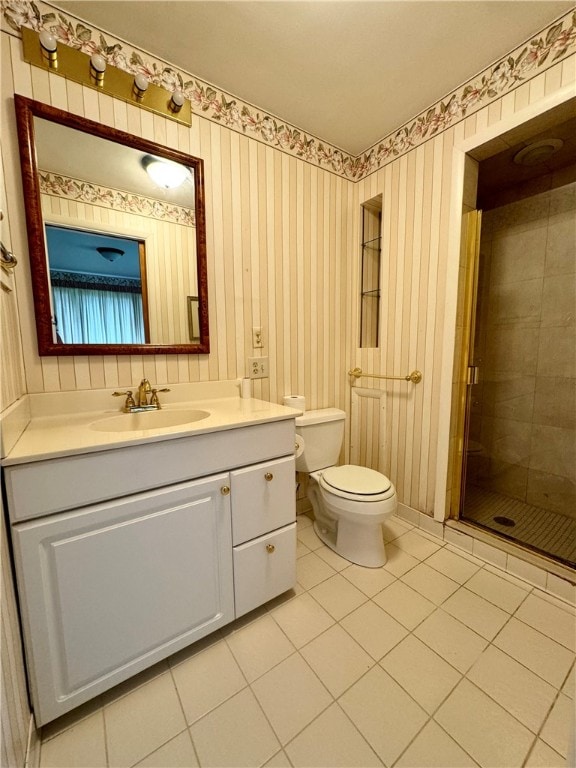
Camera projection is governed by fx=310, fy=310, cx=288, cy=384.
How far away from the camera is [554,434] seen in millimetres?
1936

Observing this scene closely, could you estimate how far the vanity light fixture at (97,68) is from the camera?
3.68 feet

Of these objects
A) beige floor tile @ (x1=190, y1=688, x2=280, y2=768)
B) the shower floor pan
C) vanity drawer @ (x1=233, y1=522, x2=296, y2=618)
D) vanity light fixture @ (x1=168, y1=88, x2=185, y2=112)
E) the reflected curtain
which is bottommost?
beige floor tile @ (x1=190, y1=688, x2=280, y2=768)

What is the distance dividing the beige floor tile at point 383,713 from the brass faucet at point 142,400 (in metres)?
1.20

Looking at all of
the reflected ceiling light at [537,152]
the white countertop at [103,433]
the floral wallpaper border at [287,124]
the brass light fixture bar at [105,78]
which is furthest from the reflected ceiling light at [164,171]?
the reflected ceiling light at [537,152]

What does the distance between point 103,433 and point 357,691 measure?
1.13 meters

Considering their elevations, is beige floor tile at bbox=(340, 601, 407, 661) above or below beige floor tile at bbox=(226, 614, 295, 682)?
above

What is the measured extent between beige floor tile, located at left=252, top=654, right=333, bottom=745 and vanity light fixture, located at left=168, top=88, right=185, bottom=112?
2.18m

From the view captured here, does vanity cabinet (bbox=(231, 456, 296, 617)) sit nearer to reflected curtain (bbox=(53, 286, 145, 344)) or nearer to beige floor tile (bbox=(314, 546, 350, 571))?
beige floor tile (bbox=(314, 546, 350, 571))

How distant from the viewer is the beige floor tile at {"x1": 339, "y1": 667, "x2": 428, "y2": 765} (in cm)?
84

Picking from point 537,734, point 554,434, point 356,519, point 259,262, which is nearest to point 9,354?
point 259,262

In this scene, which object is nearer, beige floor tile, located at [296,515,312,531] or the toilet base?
the toilet base

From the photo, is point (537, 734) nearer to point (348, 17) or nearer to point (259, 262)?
point (259, 262)

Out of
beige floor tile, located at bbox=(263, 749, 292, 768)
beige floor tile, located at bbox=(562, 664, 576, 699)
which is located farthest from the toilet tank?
beige floor tile, located at bbox=(562, 664, 576, 699)

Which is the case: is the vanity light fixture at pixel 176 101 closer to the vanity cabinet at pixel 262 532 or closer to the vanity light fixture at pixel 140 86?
the vanity light fixture at pixel 140 86
